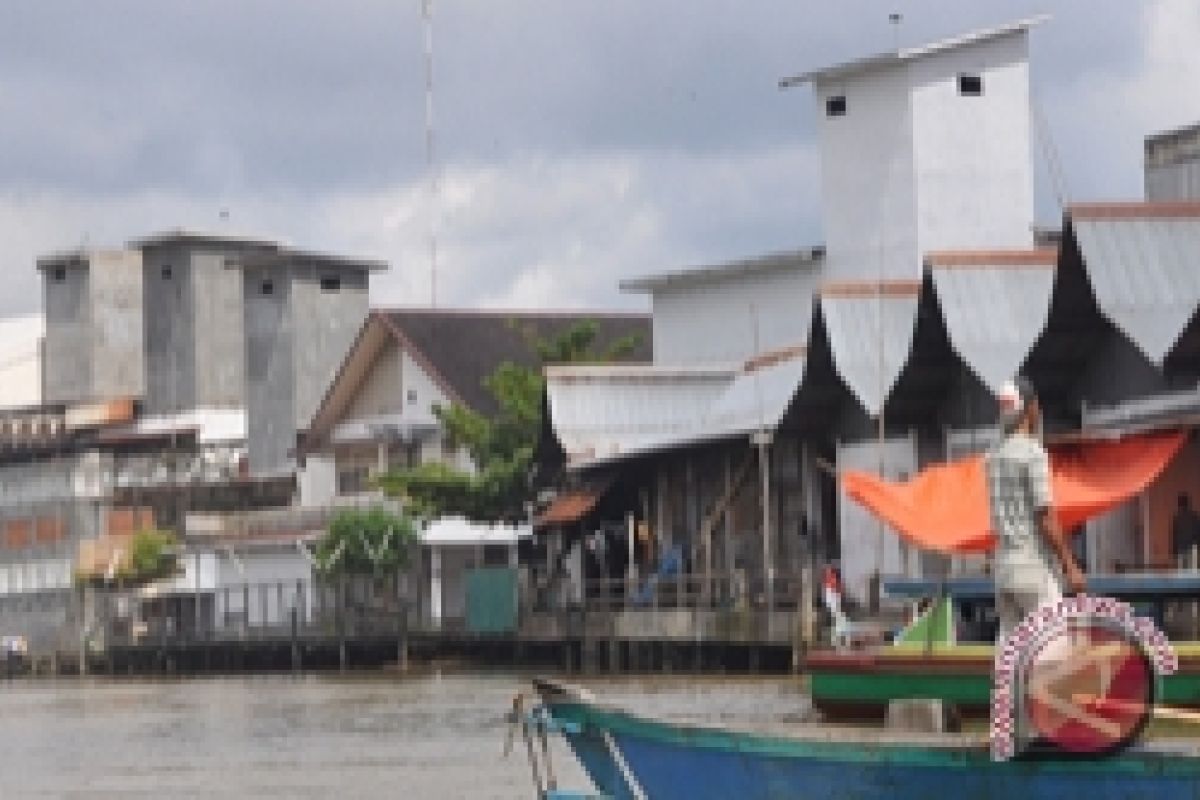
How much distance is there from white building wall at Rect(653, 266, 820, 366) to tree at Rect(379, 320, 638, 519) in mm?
2680

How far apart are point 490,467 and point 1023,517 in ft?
129

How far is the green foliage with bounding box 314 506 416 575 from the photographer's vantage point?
57438 millimetres

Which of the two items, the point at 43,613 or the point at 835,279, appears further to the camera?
the point at 43,613

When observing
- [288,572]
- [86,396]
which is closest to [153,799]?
[288,572]

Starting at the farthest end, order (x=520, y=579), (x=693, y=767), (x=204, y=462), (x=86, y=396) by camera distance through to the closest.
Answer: (x=86, y=396)
(x=204, y=462)
(x=520, y=579)
(x=693, y=767)

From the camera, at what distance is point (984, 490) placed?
77.6 ft

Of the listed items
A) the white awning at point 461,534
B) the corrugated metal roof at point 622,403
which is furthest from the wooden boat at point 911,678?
the white awning at point 461,534

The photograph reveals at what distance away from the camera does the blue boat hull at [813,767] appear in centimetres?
1187

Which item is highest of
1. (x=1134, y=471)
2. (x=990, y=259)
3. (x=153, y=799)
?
(x=990, y=259)

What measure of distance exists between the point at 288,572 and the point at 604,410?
18.8 meters

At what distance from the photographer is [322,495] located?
66375 millimetres

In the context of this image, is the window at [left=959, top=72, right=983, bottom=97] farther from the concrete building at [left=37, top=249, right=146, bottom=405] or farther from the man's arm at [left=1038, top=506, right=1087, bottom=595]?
the concrete building at [left=37, top=249, right=146, bottom=405]

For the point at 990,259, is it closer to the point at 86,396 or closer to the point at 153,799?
the point at 153,799

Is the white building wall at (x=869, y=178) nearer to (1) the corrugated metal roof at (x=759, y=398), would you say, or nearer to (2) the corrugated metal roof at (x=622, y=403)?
(2) the corrugated metal roof at (x=622, y=403)
